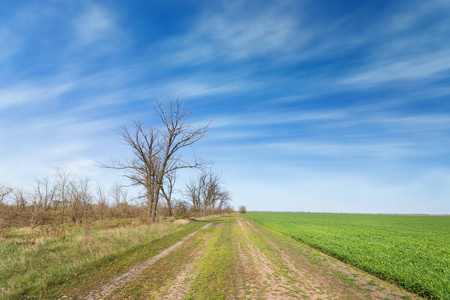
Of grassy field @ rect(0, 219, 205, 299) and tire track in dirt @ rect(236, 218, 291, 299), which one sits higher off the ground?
grassy field @ rect(0, 219, 205, 299)

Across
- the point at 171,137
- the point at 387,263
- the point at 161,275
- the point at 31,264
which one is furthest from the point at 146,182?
the point at 387,263

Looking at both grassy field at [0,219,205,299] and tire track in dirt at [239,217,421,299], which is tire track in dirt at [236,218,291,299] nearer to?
tire track in dirt at [239,217,421,299]

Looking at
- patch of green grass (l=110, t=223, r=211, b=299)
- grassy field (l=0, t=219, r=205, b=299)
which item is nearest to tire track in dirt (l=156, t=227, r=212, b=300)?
patch of green grass (l=110, t=223, r=211, b=299)

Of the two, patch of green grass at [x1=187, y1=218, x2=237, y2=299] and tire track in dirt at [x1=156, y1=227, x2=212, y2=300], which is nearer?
tire track in dirt at [x1=156, y1=227, x2=212, y2=300]

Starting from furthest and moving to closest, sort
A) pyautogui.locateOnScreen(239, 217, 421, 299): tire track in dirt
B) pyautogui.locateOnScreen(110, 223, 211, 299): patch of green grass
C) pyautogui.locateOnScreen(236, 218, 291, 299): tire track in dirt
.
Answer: pyautogui.locateOnScreen(239, 217, 421, 299): tire track in dirt < pyautogui.locateOnScreen(236, 218, 291, 299): tire track in dirt < pyautogui.locateOnScreen(110, 223, 211, 299): patch of green grass

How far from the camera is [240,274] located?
8062 mm

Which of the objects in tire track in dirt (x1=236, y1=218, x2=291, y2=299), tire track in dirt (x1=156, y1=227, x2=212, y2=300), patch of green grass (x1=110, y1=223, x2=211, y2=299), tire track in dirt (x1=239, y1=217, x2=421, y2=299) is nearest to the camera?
tire track in dirt (x1=156, y1=227, x2=212, y2=300)

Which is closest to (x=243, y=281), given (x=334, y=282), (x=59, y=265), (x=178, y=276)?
(x=178, y=276)

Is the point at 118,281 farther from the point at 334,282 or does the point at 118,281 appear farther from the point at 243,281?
the point at 334,282

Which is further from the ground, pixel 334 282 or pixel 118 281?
pixel 118 281

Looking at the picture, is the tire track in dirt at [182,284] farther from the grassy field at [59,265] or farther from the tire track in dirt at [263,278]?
the grassy field at [59,265]

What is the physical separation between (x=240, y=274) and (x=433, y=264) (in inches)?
348

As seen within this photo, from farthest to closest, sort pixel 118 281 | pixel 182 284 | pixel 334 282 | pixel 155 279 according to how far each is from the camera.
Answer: pixel 334 282 → pixel 155 279 → pixel 118 281 → pixel 182 284

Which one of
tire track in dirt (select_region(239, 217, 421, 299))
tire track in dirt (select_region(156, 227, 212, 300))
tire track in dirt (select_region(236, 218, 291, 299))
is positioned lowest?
tire track in dirt (select_region(239, 217, 421, 299))
